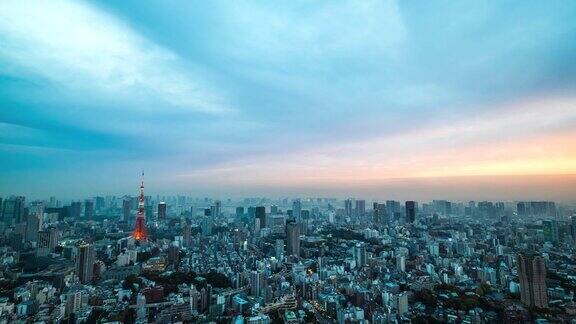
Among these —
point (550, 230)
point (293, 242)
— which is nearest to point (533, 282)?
point (550, 230)

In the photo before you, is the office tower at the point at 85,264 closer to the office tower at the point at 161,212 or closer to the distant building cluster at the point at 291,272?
the distant building cluster at the point at 291,272

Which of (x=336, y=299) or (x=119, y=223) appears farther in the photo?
(x=119, y=223)

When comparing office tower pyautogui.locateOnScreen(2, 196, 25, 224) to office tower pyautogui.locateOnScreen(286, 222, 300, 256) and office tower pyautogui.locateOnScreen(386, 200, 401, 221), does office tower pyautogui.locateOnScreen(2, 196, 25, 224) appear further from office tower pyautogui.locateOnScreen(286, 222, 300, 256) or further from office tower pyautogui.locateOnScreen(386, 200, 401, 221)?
office tower pyautogui.locateOnScreen(386, 200, 401, 221)

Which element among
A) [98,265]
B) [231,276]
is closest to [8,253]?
[98,265]

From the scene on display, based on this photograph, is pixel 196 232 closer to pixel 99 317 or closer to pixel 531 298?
pixel 99 317

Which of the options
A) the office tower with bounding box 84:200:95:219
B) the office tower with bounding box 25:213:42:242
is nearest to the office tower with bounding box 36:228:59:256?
the office tower with bounding box 25:213:42:242
